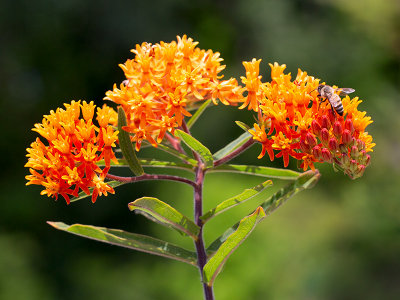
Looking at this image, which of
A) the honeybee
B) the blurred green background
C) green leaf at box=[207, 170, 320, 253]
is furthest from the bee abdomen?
the blurred green background

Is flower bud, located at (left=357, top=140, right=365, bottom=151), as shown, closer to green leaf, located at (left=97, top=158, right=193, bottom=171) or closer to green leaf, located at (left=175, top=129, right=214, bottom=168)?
green leaf, located at (left=175, top=129, right=214, bottom=168)

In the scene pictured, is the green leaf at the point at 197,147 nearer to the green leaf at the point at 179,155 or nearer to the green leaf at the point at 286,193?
the green leaf at the point at 179,155

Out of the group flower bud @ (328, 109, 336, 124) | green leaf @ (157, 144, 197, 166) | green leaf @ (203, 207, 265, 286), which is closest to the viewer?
green leaf @ (203, 207, 265, 286)

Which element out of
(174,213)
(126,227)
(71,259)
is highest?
(126,227)

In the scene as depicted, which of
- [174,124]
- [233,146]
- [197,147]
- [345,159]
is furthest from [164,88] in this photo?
[345,159]

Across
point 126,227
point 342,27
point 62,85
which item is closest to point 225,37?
point 342,27

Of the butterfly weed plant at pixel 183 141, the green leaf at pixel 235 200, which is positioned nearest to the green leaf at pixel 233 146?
the butterfly weed plant at pixel 183 141

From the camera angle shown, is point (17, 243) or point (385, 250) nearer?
point (385, 250)

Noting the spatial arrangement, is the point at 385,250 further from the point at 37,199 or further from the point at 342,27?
the point at 37,199
